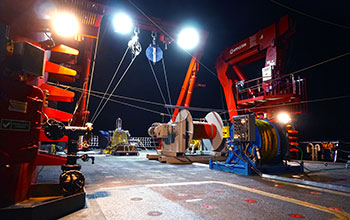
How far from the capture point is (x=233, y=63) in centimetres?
1511

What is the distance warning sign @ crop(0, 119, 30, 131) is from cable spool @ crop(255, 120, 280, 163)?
15.4 ft

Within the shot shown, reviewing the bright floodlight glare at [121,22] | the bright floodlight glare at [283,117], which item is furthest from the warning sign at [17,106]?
the bright floodlight glare at [283,117]

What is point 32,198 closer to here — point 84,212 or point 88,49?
point 84,212

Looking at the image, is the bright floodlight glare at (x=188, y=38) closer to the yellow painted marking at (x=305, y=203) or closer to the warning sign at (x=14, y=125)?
the yellow painted marking at (x=305, y=203)

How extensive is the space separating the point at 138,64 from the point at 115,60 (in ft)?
6.86

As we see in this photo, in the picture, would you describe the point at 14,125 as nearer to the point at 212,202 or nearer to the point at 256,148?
the point at 212,202

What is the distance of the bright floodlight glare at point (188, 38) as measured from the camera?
1189cm

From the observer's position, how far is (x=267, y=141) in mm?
5270

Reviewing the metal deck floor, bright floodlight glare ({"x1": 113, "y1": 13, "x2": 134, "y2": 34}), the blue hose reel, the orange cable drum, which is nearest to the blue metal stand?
the blue hose reel

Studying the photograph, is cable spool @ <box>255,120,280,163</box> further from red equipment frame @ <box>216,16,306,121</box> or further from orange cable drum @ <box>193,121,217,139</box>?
red equipment frame @ <box>216,16,306,121</box>

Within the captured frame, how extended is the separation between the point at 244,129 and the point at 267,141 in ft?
2.12

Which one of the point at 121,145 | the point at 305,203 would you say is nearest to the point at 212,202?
the point at 305,203

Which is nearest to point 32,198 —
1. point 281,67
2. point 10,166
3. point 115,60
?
point 10,166

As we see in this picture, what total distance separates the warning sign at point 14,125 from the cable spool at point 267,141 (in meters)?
4.70
